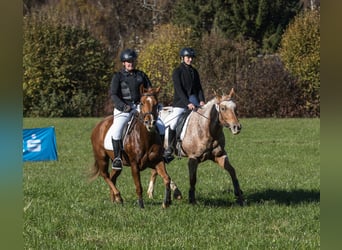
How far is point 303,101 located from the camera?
46.4m

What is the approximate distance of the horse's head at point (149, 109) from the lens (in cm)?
888

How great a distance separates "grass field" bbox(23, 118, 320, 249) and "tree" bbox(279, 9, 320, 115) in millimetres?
28899

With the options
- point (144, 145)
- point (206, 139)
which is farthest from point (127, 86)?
point (206, 139)

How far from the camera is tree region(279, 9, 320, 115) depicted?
4603 cm

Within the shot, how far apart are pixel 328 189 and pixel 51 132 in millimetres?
17842

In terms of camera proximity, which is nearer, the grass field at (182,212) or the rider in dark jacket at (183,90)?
the grass field at (182,212)

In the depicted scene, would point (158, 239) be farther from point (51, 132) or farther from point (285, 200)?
point (51, 132)

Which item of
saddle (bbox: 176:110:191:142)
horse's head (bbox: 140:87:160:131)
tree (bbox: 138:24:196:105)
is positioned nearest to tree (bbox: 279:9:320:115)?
tree (bbox: 138:24:196:105)

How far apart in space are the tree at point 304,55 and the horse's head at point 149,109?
124 ft

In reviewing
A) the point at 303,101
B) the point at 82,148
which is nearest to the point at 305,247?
the point at 82,148

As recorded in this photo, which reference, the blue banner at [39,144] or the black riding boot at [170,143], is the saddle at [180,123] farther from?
the blue banner at [39,144]

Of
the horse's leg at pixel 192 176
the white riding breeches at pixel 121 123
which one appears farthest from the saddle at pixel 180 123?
the white riding breeches at pixel 121 123

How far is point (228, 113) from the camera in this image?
969cm

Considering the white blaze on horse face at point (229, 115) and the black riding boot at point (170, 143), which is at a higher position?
the white blaze on horse face at point (229, 115)
